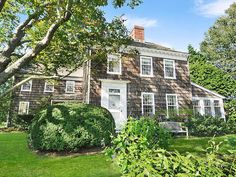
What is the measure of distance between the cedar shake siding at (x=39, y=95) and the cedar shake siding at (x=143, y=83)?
11826 millimetres

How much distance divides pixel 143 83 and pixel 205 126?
6.48 m

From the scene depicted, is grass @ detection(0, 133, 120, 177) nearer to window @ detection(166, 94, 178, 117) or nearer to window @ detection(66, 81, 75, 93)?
window @ detection(166, 94, 178, 117)

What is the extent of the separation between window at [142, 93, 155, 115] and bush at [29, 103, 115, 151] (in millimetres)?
Answer: 8015

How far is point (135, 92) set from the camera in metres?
18.7

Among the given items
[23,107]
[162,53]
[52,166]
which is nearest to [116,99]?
[162,53]

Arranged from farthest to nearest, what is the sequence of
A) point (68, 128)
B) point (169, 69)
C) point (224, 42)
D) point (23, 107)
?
point (224, 42) < point (23, 107) < point (169, 69) < point (68, 128)

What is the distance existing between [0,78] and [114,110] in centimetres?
1088

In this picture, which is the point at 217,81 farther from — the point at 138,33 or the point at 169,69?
the point at 138,33

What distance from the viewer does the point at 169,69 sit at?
819 inches

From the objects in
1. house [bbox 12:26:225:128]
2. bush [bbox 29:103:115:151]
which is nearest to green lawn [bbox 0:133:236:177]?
bush [bbox 29:103:115:151]

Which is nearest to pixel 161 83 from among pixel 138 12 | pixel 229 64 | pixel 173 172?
pixel 138 12

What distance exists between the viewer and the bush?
9977 millimetres

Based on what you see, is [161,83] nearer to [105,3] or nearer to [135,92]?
[135,92]

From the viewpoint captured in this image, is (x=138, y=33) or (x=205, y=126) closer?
(x=205, y=126)
